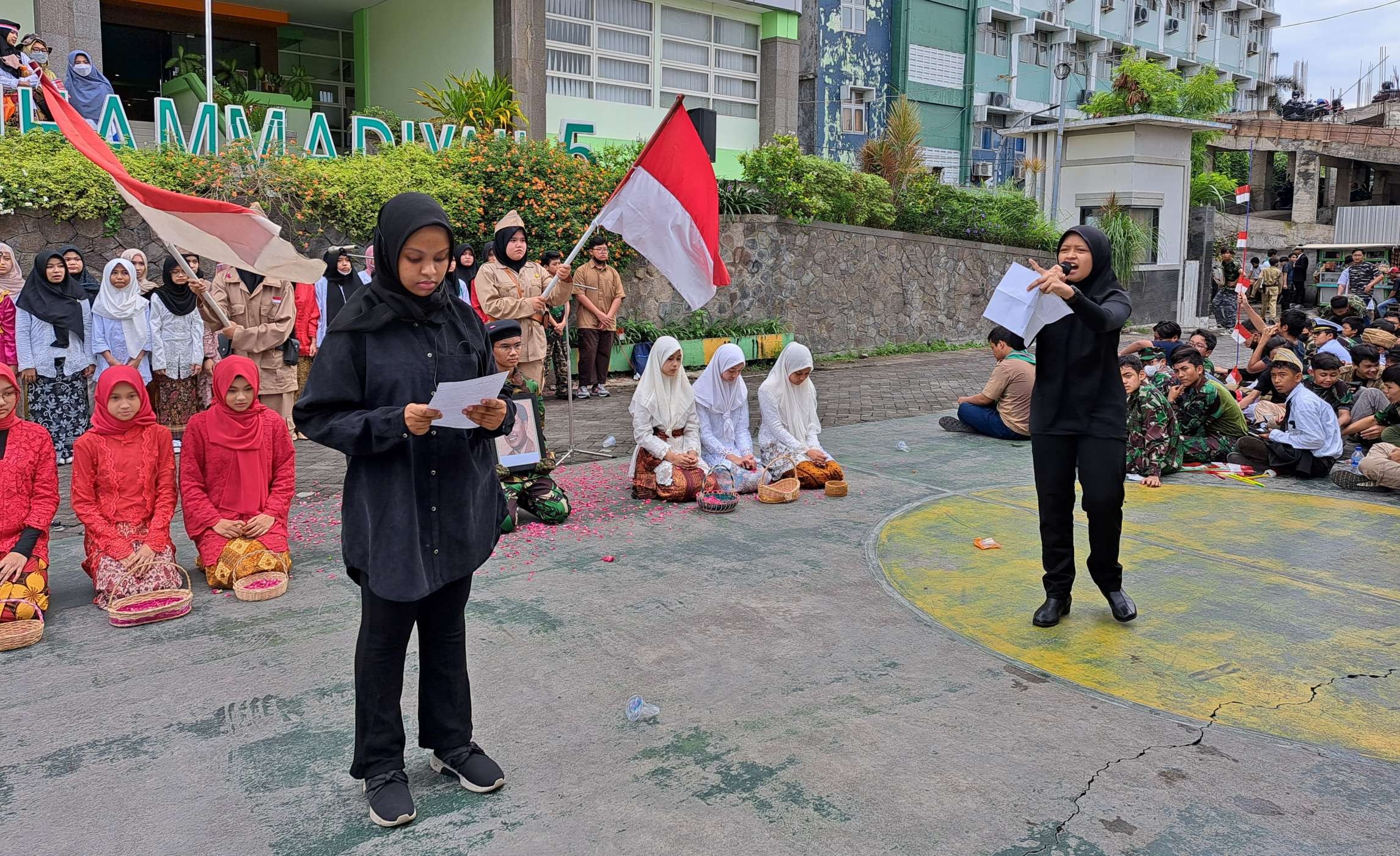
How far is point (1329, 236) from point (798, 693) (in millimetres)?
35846

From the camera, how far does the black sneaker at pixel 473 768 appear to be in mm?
3453

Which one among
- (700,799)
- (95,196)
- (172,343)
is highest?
(95,196)

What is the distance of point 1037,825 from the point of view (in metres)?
3.28

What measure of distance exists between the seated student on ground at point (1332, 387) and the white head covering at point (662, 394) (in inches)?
218

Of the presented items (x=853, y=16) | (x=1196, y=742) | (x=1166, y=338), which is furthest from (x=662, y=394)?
(x=853, y=16)

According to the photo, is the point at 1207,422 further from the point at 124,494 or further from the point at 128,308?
the point at 128,308

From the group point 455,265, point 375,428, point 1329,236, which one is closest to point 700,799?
point 375,428

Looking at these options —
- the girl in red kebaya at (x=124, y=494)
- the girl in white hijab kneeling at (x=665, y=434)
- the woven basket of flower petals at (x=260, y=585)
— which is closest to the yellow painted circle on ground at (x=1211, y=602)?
the girl in white hijab kneeling at (x=665, y=434)

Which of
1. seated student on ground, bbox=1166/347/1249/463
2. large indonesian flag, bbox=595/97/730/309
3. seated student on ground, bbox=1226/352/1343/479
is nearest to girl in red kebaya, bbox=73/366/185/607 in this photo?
large indonesian flag, bbox=595/97/730/309

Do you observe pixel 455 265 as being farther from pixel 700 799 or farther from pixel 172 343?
pixel 700 799

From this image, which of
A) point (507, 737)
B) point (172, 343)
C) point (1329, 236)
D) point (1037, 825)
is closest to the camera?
point (1037, 825)

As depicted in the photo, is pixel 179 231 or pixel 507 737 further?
pixel 179 231

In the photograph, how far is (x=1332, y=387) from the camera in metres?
9.12

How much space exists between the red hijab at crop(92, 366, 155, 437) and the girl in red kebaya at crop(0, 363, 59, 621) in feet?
0.85
